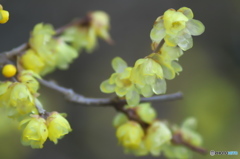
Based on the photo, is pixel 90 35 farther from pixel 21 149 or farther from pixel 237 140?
pixel 237 140

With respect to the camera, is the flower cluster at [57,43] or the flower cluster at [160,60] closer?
the flower cluster at [160,60]

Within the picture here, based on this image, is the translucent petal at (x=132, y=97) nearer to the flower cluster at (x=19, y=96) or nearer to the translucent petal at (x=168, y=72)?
the translucent petal at (x=168, y=72)

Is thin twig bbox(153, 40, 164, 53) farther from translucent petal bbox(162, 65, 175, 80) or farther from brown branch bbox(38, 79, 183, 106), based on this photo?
brown branch bbox(38, 79, 183, 106)

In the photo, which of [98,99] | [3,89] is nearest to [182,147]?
[98,99]

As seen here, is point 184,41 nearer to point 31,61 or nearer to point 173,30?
point 173,30

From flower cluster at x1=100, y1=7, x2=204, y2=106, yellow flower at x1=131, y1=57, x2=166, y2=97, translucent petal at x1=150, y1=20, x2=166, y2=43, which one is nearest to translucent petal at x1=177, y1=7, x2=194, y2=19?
flower cluster at x1=100, y1=7, x2=204, y2=106

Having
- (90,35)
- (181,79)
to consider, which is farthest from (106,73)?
(90,35)

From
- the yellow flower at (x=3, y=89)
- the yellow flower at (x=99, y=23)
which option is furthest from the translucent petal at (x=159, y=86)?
the yellow flower at (x=99, y=23)
